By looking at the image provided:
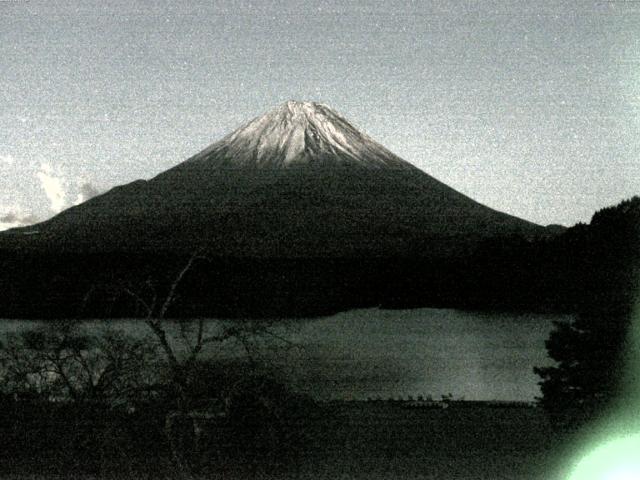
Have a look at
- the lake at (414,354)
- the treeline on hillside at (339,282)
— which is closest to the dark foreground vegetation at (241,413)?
the lake at (414,354)

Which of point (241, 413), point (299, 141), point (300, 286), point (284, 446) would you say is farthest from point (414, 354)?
point (299, 141)

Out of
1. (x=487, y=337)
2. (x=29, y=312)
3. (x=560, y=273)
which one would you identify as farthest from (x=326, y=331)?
(x=29, y=312)

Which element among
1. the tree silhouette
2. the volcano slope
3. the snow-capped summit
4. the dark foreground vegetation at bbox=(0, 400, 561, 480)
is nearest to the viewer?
the tree silhouette

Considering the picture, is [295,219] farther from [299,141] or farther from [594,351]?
[594,351]

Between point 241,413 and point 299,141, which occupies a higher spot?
point 299,141

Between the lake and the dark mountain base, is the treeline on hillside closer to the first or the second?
the dark mountain base

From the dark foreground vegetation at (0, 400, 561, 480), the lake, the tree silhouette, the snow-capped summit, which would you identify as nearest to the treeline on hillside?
the lake

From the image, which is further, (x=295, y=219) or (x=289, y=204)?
(x=289, y=204)
